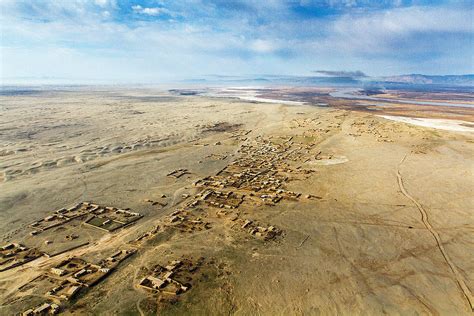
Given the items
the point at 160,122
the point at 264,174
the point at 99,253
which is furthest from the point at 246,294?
the point at 160,122

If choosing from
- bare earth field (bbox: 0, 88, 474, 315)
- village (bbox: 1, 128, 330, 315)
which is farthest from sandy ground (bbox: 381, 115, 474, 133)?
village (bbox: 1, 128, 330, 315)

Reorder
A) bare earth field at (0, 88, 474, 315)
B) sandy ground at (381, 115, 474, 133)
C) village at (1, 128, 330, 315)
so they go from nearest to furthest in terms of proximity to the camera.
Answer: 1. bare earth field at (0, 88, 474, 315)
2. village at (1, 128, 330, 315)
3. sandy ground at (381, 115, 474, 133)

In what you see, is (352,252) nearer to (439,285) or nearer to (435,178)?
(439,285)

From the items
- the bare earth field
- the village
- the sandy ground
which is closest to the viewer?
the bare earth field

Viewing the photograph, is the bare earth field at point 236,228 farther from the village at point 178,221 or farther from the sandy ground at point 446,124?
the sandy ground at point 446,124

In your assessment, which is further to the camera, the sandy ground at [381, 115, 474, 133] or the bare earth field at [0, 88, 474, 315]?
the sandy ground at [381, 115, 474, 133]

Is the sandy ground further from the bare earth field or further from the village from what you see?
the village

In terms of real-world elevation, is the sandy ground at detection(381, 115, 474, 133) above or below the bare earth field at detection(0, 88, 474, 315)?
above

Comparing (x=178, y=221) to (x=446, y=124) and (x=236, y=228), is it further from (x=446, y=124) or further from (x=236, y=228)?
(x=446, y=124)

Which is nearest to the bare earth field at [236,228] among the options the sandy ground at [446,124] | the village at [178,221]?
the village at [178,221]
